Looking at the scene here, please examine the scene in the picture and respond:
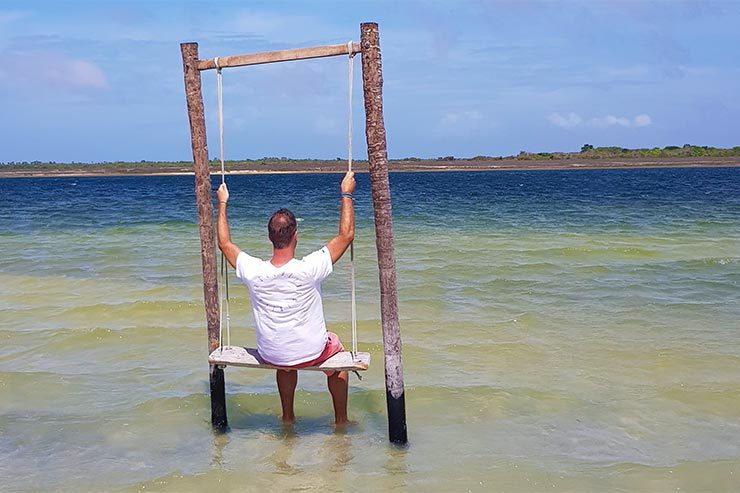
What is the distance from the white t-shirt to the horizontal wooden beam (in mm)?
1361

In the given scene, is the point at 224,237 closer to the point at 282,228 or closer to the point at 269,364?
the point at 282,228

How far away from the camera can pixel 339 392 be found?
21.5 ft

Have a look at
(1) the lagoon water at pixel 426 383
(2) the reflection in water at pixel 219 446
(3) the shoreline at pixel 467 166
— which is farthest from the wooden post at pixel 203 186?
(3) the shoreline at pixel 467 166

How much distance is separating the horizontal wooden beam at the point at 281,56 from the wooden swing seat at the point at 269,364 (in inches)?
82.7

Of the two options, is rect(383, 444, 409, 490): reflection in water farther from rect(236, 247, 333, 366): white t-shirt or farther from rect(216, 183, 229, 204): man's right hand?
rect(216, 183, 229, 204): man's right hand

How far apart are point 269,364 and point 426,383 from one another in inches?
102

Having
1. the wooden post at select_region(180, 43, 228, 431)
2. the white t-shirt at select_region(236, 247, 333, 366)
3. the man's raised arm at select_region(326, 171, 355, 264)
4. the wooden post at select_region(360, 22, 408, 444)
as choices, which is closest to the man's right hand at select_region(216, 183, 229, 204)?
the wooden post at select_region(180, 43, 228, 431)

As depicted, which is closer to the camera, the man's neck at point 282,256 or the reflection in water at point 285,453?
the man's neck at point 282,256

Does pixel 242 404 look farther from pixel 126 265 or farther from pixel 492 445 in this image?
pixel 126 265

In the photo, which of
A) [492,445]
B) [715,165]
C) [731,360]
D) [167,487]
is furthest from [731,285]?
[715,165]

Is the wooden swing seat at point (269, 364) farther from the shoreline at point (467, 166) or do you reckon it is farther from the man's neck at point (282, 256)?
the shoreline at point (467, 166)

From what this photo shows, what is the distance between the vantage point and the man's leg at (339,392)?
6.42m

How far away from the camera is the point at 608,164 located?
10569 cm

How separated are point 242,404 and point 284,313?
208cm
